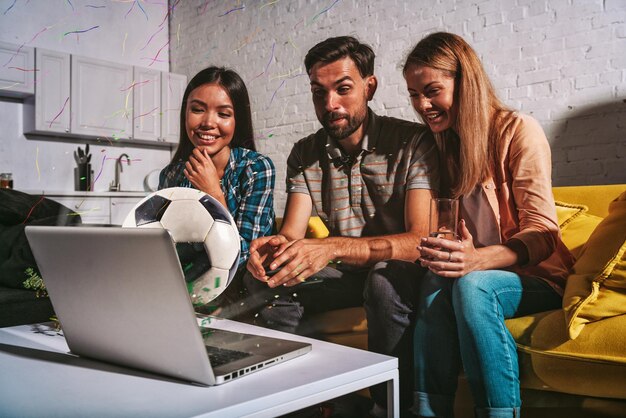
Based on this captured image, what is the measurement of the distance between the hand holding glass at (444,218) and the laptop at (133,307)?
0.45m

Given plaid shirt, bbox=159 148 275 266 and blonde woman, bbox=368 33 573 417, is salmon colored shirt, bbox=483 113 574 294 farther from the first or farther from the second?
plaid shirt, bbox=159 148 275 266

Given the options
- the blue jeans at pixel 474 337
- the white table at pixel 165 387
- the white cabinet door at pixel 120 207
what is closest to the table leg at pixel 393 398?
the white table at pixel 165 387

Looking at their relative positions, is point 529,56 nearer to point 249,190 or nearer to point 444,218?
point 444,218

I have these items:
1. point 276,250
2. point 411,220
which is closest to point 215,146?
point 276,250

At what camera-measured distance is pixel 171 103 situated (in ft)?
6.20

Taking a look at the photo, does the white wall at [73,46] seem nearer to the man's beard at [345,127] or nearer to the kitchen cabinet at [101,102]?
the kitchen cabinet at [101,102]

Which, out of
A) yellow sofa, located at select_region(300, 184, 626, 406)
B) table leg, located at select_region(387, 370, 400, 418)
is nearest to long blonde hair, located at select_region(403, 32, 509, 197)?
yellow sofa, located at select_region(300, 184, 626, 406)

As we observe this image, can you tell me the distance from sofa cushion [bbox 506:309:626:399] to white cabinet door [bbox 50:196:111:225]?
1.36 m

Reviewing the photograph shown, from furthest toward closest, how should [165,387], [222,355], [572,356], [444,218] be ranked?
1. [444,218]
2. [572,356]
3. [222,355]
4. [165,387]

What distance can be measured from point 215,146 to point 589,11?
1138 millimetres

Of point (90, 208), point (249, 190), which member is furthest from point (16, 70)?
point (249, 190)

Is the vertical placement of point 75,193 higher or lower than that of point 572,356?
higher

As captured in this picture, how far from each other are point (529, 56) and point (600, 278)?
0.55m

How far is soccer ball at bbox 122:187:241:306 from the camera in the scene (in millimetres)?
1371
